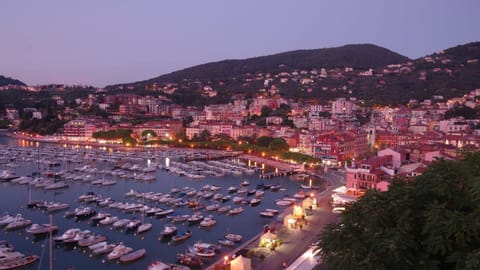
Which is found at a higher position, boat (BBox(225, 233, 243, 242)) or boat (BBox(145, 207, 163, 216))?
boat (BBox(145, 207, 163, 216))

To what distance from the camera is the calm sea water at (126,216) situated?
11273 millimetres

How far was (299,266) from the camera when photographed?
868 cm

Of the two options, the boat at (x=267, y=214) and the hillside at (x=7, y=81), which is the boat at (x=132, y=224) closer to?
the boat at (x=267, y=214)

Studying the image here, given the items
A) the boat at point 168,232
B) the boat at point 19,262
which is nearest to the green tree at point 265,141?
Answer: the boat at point 168,232

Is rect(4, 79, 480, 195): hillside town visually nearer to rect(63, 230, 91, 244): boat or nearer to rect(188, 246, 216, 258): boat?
rect(188, 246, 216, 258): boat

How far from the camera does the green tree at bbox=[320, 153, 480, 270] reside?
4781 millimetres

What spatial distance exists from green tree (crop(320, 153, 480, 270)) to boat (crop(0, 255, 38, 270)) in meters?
7.94

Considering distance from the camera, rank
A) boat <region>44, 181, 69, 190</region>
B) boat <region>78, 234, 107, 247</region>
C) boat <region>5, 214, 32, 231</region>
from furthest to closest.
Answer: boat <region>44, 181, 69, 190</region>, boat <region>5, 214, 32, 231</region>, boat <region>78, 234, 107, 247</region>

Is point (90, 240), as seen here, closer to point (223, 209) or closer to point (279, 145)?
point (223, 209)

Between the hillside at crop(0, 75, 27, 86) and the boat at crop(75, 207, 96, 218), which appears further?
the hillside at crop(0, 75, 27, 86)

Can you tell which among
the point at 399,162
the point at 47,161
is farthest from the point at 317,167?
the point at 47,161

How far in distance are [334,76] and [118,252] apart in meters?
67.1

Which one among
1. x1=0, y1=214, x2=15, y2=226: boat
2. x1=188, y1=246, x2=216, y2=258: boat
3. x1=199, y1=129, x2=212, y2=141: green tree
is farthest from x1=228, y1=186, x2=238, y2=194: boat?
x1=199, y1=129, x2=212, y2=141: green tree

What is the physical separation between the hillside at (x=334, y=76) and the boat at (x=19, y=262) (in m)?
48.1
